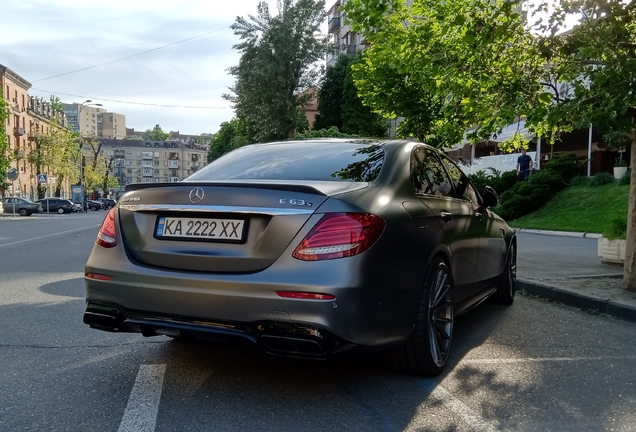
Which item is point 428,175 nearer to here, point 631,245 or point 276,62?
point 631,245

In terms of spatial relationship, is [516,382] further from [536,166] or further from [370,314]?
[536,166]

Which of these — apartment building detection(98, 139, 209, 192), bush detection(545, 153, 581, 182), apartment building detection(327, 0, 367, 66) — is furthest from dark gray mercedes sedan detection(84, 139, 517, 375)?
apartment building detection(98, 139, 209, 192)

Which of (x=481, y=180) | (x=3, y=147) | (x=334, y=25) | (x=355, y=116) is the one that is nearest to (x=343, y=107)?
(x=355, y=116)

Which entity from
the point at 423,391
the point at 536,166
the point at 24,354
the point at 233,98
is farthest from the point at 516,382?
the point at 233,98

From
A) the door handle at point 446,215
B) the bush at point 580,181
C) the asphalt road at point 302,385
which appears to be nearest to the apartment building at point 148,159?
the bush at point 580,181

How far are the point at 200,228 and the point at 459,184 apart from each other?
2674mm

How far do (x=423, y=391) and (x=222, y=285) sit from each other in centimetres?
136

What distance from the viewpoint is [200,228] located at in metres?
3.67

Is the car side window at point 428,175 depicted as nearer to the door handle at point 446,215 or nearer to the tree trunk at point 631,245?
the door handle at point 446,215

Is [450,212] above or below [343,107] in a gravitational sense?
below

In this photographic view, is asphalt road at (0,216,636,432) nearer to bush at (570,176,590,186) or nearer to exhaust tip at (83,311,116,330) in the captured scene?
exhaust tip at (83,311,116,330)

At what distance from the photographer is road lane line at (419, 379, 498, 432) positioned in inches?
131

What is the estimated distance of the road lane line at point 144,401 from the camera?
10.5ft

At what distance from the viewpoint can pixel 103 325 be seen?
12.5 feet
